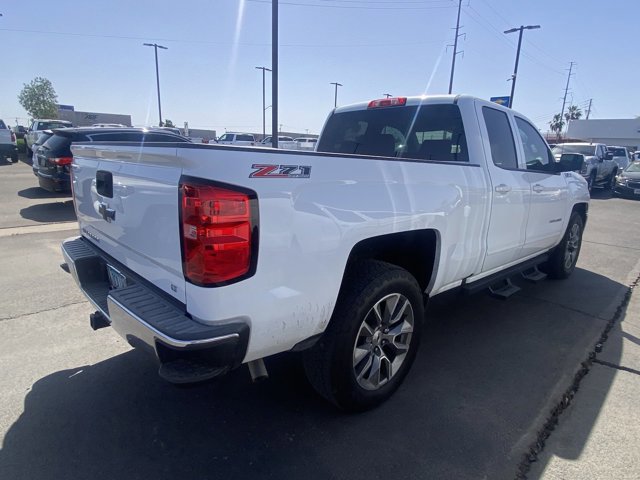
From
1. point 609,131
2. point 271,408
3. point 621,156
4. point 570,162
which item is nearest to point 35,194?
point 271,408

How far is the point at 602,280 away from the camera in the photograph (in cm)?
563

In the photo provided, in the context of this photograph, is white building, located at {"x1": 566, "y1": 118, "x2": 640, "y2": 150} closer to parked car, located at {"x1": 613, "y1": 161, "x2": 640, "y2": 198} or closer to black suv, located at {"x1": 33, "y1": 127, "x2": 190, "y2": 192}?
parked car, located at {"x1": 613, "y1": 161, "x2": 640, "y2": 198}

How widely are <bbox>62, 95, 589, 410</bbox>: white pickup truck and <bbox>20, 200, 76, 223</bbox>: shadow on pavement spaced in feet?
19.6

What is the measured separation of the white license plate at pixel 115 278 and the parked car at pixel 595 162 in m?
17.3

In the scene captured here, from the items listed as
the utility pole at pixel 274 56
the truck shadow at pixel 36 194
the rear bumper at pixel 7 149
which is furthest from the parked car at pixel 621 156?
the rear bumper at pixel 7 149

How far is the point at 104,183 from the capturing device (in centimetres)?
256

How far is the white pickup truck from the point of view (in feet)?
5.99

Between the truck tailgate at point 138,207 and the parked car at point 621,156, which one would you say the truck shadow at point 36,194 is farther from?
the parked car at point 621,156

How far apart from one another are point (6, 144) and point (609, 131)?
77.6 metres

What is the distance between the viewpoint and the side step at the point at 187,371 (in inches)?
71.5

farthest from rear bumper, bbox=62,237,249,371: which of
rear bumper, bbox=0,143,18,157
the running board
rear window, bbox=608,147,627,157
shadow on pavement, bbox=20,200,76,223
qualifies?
rear window, bbox=608,147,627,157

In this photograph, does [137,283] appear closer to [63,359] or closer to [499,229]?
[63,359]

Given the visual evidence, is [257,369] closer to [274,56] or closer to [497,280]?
[497,280]

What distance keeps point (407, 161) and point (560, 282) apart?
410 centimetres
